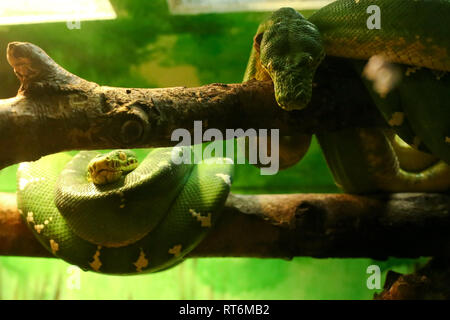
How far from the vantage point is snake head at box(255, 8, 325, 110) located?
129cm

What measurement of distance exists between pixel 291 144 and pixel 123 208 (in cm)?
82

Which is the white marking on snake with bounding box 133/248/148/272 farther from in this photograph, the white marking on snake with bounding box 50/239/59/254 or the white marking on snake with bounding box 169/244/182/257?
the white marking on snake with bounding box 50/239/59/254

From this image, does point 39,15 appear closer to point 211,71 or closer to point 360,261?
point 211,71

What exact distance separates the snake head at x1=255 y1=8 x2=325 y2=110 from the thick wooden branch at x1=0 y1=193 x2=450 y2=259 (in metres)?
0.77

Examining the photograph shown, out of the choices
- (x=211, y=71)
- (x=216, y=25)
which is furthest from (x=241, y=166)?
(x=216, y=25)

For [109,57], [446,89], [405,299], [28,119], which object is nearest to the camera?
[28,119]

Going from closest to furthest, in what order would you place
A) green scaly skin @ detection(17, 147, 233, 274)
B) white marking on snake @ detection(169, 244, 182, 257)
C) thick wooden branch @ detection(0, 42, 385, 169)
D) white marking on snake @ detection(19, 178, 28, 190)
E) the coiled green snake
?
thick wooden branch @ detection(0, 42, 385, 169), the coiled green snake, green scaly skin @ detection(17, 147, 233, 274), white marking on snake @ detection(169, 244, 182, 257), white marking on snake @ detection(19, 178, 28, 190)

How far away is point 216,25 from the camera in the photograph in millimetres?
2035

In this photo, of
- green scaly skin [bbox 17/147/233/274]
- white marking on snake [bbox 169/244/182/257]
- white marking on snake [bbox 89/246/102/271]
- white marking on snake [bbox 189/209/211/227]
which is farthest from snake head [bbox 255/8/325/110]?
white marking on snake [bbox 89/246/102/271]

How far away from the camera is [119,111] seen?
1.23 meters

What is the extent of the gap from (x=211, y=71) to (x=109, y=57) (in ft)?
1.84

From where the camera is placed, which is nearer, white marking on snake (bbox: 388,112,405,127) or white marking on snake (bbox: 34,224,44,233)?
white marking on snake (bbox: 388,112,405,127)

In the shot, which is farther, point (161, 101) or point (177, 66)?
point (177, 66)
